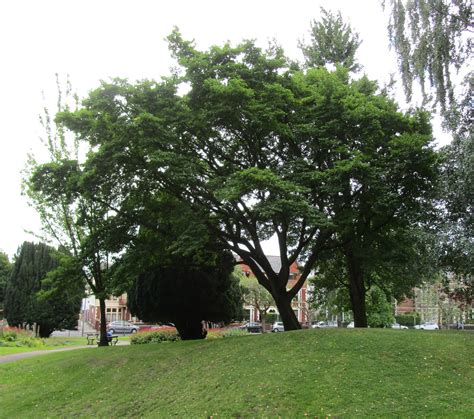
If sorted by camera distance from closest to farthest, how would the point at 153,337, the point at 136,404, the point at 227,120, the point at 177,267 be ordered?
the point at 136,404 → the point at 227,120 → the point at 177,267 → the point at 153,337

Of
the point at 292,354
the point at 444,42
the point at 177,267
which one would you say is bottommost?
the point at 292,354

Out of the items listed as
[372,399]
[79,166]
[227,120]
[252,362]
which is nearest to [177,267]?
[79,166]

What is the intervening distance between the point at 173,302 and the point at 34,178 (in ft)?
26.3

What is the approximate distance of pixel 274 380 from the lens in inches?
382

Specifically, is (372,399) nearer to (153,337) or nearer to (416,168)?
(416,168)

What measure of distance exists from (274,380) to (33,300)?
103 feet

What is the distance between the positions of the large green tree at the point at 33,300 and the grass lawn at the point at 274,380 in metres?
23.0

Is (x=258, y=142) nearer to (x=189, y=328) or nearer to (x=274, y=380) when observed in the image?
(x=274, y=380)

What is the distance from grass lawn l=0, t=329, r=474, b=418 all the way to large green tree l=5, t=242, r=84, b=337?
23047 millimetres

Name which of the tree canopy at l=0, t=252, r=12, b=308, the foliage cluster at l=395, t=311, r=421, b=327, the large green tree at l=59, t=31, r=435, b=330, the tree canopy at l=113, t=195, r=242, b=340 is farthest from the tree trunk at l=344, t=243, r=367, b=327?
the foliage cluster at l=395, t=311, r=421, b=327

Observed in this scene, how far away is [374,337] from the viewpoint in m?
12.0

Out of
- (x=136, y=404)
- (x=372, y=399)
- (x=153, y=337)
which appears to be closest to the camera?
(x=372, y=399)

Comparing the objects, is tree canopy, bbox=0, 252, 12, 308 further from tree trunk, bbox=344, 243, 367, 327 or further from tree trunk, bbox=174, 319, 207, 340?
tree trunk, bbox=344, 243, 367, 327

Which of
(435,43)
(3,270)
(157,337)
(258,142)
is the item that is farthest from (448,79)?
(3,270)
